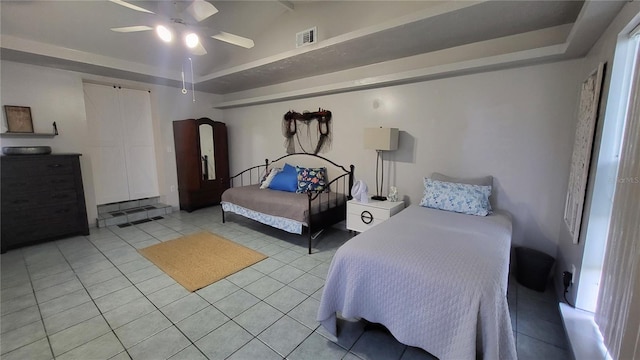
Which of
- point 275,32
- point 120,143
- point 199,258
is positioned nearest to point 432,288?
point 199,258

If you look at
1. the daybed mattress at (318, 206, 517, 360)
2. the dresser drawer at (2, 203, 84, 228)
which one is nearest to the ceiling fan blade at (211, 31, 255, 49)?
the daybed mattress at (318, 206, 517, 360)

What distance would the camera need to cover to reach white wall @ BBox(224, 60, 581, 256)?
245 cm

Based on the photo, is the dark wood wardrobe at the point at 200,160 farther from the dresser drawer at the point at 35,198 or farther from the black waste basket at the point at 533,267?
the black waste basket at the point at 533,267

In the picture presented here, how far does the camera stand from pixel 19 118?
11.2ft

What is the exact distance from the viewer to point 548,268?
7.68 feet

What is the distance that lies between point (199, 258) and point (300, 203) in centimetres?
139

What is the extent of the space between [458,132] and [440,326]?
2249 millimetres

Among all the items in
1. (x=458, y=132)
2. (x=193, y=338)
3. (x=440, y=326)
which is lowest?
(x=193, y=338)

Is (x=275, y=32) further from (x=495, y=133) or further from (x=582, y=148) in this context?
(x=582, y=148)

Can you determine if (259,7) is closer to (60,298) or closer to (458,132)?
(458,132)

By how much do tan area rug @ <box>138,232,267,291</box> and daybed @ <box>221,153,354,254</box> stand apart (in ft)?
1.76

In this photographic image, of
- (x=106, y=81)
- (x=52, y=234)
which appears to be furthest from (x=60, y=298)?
(x=106, y=81)

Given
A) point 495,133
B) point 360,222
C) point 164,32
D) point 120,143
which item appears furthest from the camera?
point 120,143

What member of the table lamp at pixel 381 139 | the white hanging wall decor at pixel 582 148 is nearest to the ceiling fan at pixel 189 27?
the table lamp at pixel 381 139
